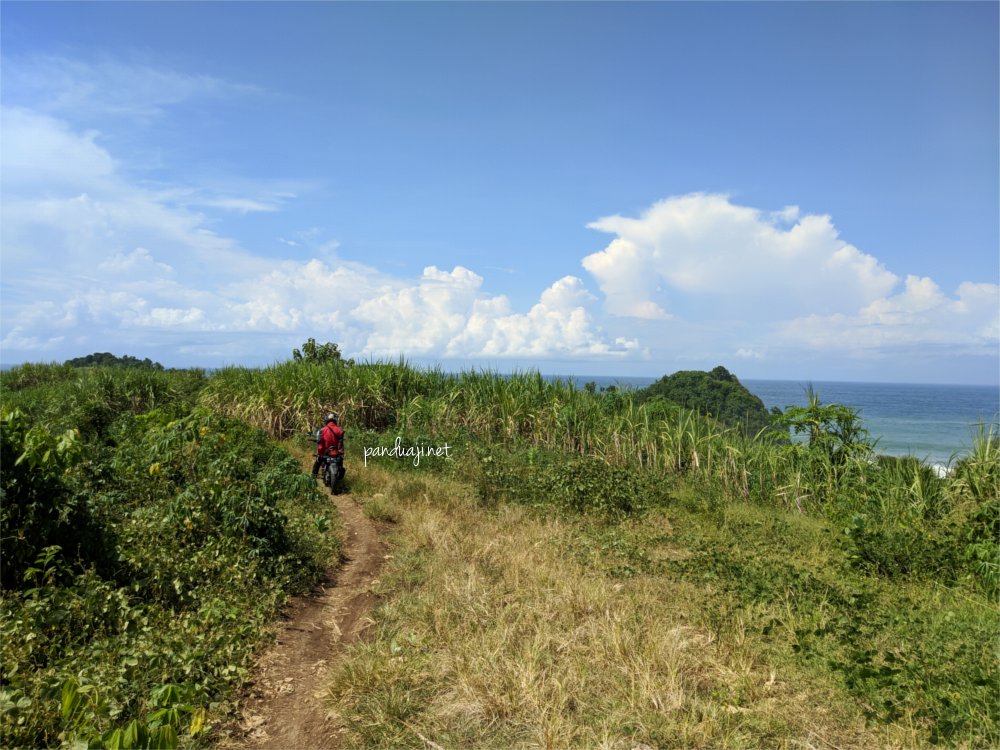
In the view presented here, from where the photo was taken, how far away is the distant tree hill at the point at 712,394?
620 inches

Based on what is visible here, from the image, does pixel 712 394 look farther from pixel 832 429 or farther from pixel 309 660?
pixel 309 660

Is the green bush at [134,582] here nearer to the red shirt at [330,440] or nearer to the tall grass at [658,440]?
the red shirt at [330,440]

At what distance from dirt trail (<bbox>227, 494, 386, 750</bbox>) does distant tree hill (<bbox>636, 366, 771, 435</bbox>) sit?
35.2 ft

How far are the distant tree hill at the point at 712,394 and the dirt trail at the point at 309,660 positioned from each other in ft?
35.2

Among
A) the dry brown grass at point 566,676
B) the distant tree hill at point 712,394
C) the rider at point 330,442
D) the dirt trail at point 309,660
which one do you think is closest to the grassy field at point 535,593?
the dry brown grass at point 566,676

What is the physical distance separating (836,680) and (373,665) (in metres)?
3.39

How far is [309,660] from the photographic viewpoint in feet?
14.7

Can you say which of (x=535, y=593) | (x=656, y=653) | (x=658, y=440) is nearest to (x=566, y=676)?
(x=656, y=653)

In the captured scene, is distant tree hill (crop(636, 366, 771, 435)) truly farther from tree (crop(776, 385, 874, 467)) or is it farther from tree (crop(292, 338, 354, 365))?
tree (crop(292, 338, 354, 365))

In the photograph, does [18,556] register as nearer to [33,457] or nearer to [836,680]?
[33,457]

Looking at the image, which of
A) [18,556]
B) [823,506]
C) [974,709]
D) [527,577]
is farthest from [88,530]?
[823,506]

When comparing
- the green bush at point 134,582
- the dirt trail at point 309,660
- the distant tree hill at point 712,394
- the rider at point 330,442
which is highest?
the distant tree hill at point 712,394

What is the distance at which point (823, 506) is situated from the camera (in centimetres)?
956

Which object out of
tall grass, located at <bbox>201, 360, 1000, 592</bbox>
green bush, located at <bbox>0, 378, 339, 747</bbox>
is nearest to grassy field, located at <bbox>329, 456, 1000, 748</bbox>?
green bush, located at <bbox>0, 378, 339, 747</bbox>
